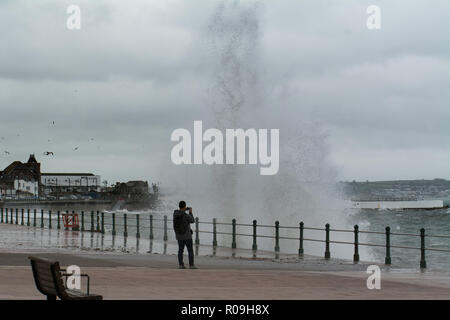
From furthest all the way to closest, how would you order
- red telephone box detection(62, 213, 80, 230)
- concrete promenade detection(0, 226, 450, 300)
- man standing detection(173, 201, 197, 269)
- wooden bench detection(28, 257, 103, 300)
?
red telephone box detection(62, 213, 80, 230) < man standing detection(173, 201, 197, 269) < concrete promenade detection(0, 226, 450, 300) < wooden bench detection(28, 257, 103, 300)

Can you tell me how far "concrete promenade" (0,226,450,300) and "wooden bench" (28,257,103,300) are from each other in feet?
6.84

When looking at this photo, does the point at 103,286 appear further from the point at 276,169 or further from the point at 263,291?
the point at 276,169

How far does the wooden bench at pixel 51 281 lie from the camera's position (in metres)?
10.4

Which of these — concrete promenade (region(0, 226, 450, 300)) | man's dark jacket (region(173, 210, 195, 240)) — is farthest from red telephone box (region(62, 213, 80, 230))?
man's dark jacket (region(173, 210, 195, 240))

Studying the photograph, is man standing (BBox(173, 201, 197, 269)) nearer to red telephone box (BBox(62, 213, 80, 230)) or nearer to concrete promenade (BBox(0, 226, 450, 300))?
concrete promenade (BBox(0, 226, 450, 300))

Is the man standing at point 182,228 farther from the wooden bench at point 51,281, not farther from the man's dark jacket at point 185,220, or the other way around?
the wooden bench at point 51,281

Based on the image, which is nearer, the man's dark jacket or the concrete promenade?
the concrete promenade

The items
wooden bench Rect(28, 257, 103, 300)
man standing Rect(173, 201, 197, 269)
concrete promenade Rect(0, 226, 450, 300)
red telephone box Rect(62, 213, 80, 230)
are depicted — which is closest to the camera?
wooden bench Rect(28, 257, 103, 300)

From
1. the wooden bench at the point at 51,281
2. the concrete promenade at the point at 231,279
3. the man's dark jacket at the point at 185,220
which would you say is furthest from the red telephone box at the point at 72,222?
the wooden bench at the point at 51,281

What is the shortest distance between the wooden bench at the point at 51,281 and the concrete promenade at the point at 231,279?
6.84 feet

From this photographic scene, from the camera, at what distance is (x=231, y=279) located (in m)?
17.4

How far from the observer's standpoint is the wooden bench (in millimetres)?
10398
